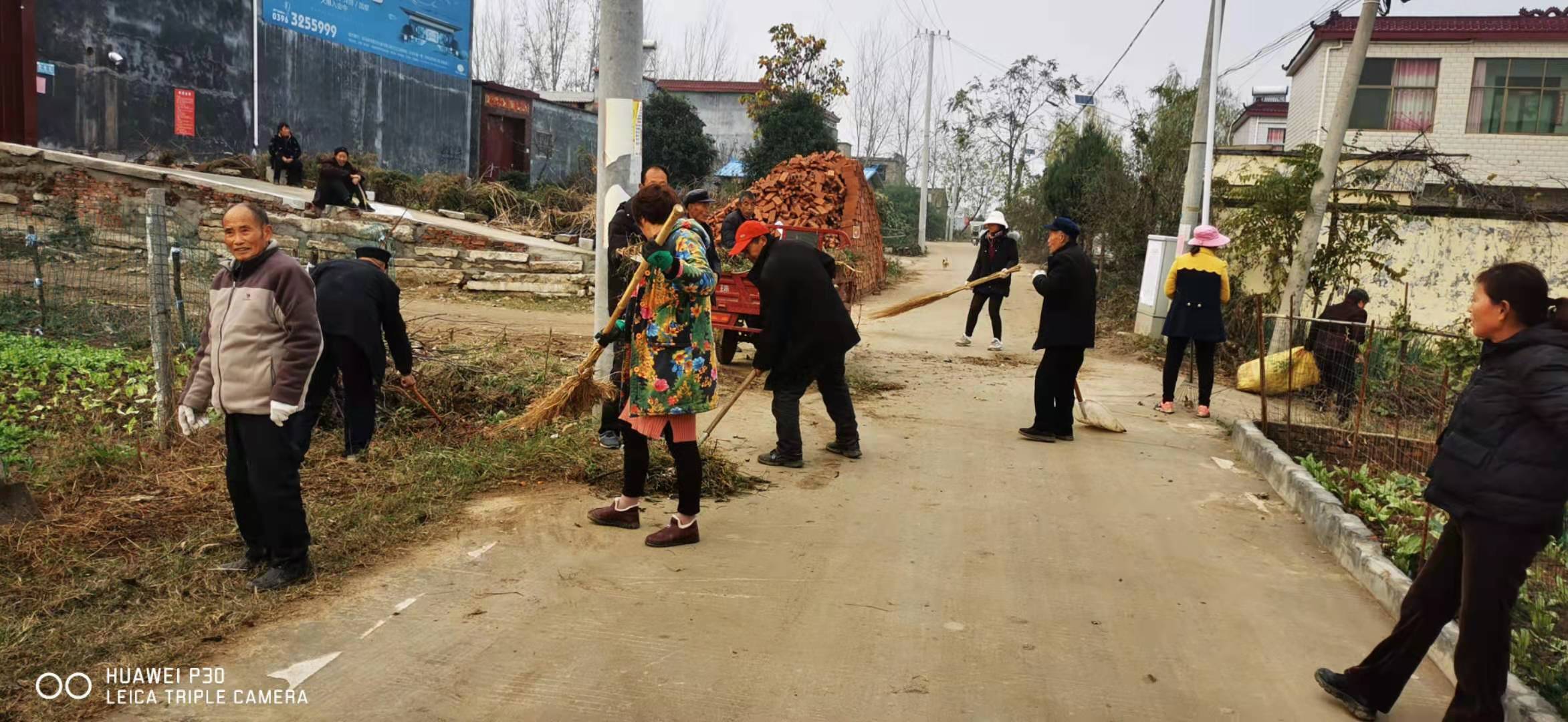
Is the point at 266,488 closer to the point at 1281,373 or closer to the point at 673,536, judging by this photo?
the point at 673,536

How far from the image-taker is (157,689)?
3.35m

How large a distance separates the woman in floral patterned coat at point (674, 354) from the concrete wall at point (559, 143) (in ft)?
79.7

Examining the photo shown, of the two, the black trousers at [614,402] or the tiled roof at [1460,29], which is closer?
the black trousers at [614,402]

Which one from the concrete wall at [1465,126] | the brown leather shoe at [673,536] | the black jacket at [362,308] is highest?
the concrete wall at [1465,126]

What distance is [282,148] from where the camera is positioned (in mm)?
18609

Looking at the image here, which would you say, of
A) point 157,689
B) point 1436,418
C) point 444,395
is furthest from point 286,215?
point 1436,418

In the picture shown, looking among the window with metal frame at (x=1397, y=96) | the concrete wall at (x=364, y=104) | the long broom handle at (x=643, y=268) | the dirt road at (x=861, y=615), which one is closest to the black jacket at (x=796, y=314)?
the dirt road at (x=861, y=615)

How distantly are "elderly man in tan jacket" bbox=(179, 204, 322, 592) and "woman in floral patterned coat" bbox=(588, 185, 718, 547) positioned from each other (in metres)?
1.39

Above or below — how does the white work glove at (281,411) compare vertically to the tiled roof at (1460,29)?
below

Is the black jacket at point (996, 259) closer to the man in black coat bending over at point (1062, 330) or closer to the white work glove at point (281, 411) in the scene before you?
the man in black coat bending over at point (1062, 330)

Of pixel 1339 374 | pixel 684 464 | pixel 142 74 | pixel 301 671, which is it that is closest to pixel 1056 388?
pixel 1339 374

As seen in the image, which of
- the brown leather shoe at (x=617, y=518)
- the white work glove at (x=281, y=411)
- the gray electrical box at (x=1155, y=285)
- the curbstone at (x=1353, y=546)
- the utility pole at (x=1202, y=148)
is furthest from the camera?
the gray electrical box at (x=1155, y=285)

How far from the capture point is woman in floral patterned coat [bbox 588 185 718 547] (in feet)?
Result: 15.9

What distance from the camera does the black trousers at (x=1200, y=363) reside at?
917 centimetres
